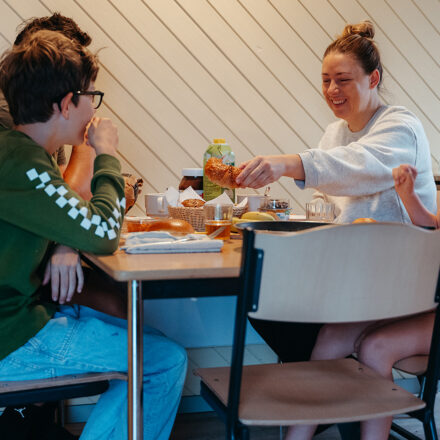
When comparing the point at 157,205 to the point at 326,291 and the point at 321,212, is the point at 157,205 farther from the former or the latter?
the point at 326,291

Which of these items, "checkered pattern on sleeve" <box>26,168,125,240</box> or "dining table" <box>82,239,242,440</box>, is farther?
"checkered pattern on sleeve" <box>26,168,125,240</box>

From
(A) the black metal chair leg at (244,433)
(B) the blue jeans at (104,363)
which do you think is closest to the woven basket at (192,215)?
(B) the blue jeans at (104,363)

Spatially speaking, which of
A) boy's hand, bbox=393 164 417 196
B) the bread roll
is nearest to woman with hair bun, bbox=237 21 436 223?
boy's hand, bbox=393 164 417 196

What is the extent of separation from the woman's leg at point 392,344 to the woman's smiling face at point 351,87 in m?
0.94

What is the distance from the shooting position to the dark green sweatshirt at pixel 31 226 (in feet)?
3.80

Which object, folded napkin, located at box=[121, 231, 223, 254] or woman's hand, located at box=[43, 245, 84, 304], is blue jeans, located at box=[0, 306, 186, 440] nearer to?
woman's hand, located at box=[43, 245, 84, 304]

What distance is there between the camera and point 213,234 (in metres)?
1.45

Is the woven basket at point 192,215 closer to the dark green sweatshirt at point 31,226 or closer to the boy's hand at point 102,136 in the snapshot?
the boy's hand at point 102,136

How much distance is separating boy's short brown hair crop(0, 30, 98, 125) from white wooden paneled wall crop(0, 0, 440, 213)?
123 cm

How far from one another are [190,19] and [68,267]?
175 centimetres

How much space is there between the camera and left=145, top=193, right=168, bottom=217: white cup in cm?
183

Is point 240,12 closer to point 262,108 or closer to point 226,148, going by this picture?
point 262,108

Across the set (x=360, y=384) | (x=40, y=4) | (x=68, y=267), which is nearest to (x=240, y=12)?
(x=40, y=4)

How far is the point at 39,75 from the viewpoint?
1.33m
